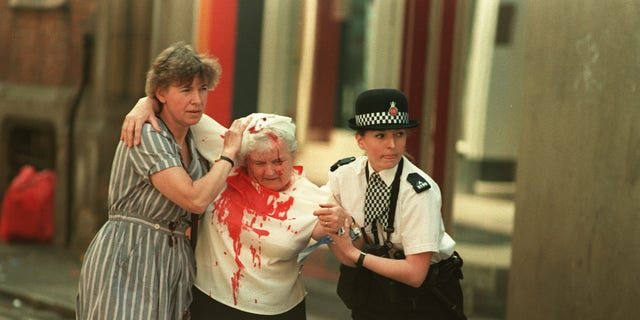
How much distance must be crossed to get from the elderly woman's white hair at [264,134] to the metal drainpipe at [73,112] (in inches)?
282

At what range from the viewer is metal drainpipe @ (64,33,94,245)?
11344mm

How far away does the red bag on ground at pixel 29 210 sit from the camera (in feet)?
37.9

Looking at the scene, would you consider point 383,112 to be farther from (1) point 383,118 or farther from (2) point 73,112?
(2) point 73,112

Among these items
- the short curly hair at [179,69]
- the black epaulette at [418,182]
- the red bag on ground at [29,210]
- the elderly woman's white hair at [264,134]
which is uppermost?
the short curly hair at [179,69]

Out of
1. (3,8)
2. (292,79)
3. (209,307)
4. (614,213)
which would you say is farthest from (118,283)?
(3,8)

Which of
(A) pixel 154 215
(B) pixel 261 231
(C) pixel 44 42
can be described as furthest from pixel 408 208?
(C) pixel 44 42

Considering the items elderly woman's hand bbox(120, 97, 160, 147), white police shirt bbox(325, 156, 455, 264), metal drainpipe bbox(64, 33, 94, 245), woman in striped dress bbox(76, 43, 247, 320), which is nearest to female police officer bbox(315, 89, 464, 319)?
white police shirt bbox(325, 156, 455, 264)

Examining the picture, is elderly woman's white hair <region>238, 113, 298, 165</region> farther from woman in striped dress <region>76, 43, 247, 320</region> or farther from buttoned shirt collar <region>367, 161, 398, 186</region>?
buttoned shirt collar <region>367, 161, 398, 186</region>

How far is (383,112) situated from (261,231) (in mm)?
707

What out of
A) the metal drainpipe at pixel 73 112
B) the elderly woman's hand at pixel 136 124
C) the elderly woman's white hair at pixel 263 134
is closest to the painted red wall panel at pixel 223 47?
the metal drainpipe at pixel 73 112

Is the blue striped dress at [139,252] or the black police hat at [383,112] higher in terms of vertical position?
the black police hat at [383,112]

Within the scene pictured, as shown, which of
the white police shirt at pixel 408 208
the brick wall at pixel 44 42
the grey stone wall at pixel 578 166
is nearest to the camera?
the white police shirt at pixel 408 208

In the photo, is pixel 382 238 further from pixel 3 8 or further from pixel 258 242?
pixel 3 8

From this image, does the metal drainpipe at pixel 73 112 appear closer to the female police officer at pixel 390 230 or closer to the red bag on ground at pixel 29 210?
the red bag on ground at pixel 29 210
